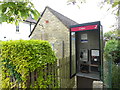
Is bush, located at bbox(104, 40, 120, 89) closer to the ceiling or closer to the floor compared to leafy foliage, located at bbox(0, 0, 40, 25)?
closer to the floor

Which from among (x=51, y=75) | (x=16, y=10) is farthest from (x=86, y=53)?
(x=16, y=10)

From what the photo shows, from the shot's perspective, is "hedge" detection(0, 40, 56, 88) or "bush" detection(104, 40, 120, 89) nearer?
"hedge" detection(0, 40, 56, 88)

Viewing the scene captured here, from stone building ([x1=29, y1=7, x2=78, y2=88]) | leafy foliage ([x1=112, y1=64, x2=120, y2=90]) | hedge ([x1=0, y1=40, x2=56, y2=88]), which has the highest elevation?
stone building ([x1=29, y1=7, x2=78, y2=88])

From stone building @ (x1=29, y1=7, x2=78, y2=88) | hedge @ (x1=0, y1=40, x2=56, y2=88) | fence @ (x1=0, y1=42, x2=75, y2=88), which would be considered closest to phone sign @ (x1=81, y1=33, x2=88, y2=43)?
stone building @ (x1=29, y1=7, x2=78, y2=88)

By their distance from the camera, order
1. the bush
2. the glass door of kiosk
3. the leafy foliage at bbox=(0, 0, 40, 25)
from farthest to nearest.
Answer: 1. the glass door of kiosk
2. the bush
3. the leafy foliage at bbox=(0, 0, 40, 25)

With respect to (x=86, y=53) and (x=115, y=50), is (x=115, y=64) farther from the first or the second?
(x=86, y=53)

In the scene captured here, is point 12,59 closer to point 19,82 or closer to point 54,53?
point 19,82

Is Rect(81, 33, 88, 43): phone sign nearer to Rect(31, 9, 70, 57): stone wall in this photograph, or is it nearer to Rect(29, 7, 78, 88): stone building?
Rect(29, 7, 78, 88): stone building

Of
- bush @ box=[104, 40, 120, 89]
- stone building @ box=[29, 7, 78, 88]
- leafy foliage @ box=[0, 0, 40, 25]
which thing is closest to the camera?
leafy foliage @ box=[0, 0, 40, 25]

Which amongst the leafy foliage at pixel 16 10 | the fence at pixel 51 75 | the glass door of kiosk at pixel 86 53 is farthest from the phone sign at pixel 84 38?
the leafy foliage at pixel 16 10

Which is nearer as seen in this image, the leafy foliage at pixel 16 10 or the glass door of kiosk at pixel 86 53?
the leafy foliage at pixel 16 10

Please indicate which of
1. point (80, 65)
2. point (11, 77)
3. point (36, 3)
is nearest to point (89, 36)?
point (80, 65)

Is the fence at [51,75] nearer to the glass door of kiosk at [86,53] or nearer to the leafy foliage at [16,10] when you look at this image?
the leafy foliage at [16,10]

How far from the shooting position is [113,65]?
1.56 metres
